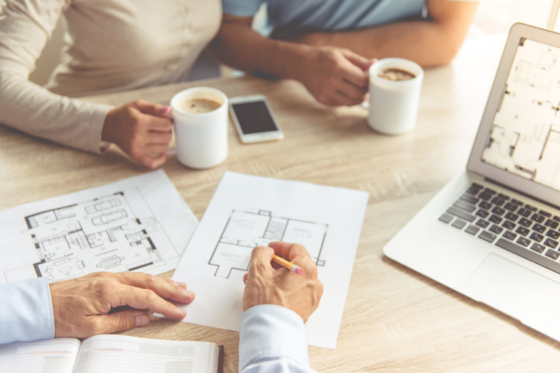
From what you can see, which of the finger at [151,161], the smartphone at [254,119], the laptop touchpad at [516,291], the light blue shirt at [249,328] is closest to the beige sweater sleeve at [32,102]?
the finger at [151,161]

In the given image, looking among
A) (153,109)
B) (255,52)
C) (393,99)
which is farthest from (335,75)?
(153,109)

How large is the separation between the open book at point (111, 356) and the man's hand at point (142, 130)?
409 mm

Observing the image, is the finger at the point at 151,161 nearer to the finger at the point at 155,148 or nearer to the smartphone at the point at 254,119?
the finger at the point at 155,148

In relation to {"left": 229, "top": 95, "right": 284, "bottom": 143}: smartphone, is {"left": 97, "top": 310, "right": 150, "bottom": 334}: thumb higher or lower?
lower

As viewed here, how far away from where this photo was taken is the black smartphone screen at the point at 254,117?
1031mm

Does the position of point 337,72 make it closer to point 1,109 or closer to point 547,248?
point 547,248

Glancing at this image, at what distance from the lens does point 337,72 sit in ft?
3.47

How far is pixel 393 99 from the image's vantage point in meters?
0.98

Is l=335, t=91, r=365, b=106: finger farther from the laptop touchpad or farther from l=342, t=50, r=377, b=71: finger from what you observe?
the laptop touchpad

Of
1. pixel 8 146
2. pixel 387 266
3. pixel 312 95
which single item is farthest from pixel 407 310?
pixel 8 146

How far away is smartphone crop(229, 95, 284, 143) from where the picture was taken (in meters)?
1.01

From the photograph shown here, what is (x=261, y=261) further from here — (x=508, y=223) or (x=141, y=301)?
(x=508, y=223)

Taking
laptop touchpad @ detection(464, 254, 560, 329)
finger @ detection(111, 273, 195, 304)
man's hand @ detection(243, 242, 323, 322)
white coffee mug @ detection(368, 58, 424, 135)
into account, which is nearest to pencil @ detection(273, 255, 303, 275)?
man's hand @ detection(243, 242, 323, 322)

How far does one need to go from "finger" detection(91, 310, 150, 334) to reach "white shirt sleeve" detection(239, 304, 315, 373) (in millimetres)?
145
